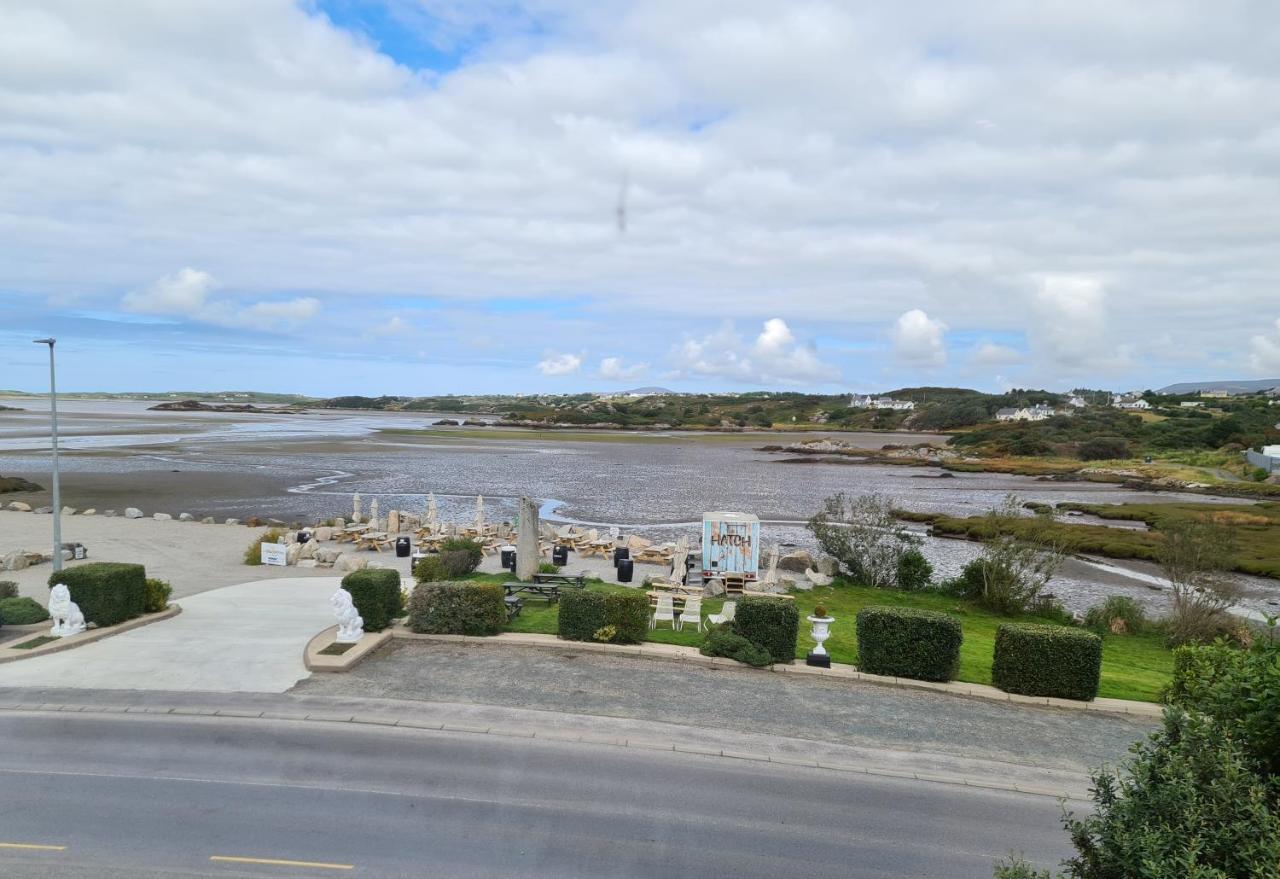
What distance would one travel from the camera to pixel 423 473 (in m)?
66.2

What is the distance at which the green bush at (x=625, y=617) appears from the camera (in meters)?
14.6

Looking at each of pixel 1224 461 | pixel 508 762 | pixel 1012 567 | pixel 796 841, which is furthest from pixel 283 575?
pixel 1224 461

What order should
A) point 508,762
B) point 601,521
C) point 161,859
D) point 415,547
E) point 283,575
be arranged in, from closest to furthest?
point 161,859 → point 508,762 → point 283,575 → point 415,547 → point 601,521

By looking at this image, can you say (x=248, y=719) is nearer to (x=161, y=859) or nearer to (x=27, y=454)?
(x=161, y=859)

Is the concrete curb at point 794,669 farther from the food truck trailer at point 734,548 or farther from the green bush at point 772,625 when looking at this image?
the food truck trailer at point 734,548

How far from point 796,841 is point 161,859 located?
639 cm

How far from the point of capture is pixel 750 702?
11914 millimetres

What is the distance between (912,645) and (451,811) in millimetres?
8499

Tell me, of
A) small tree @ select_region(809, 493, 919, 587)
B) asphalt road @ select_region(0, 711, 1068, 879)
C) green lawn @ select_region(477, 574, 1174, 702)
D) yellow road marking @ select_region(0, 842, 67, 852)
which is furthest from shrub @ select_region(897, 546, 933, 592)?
yellow road marking @ select_region(0, 842, 67, 852)

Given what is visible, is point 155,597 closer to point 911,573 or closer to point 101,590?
point 101,590

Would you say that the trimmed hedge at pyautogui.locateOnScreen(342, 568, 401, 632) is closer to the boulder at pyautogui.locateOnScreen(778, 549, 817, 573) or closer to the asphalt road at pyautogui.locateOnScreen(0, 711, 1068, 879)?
the asphalt road at pyautogui.locateOnScreen(0, 711, 1068, 879)

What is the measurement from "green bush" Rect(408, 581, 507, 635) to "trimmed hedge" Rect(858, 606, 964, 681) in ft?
23.7

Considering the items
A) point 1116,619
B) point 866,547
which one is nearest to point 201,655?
point 866,547

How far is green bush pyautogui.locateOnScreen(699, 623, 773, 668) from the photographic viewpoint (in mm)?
13648
